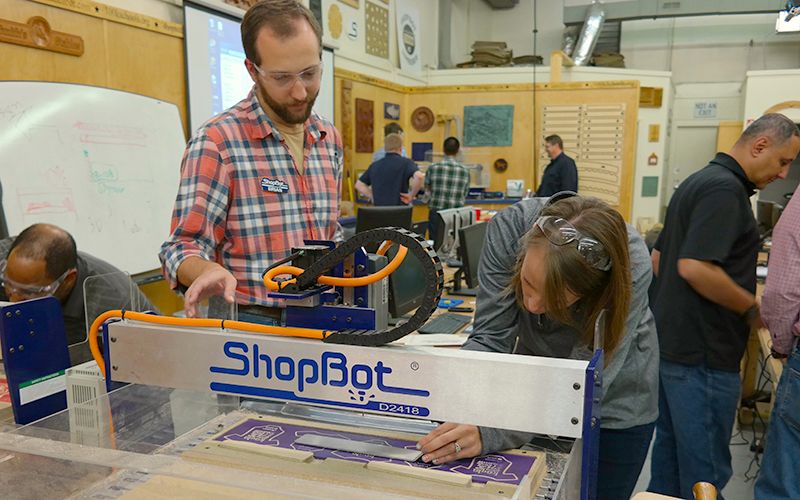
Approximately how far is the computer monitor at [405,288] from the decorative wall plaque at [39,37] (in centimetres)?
215

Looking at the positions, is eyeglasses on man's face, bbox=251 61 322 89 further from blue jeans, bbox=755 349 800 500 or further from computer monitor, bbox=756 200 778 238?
computer monitor, bbox=756 200 778 238

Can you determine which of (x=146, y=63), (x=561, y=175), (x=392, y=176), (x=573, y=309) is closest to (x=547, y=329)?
(x=573, y=309)

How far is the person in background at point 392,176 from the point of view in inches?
222

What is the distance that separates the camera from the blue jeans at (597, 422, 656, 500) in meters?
1.35

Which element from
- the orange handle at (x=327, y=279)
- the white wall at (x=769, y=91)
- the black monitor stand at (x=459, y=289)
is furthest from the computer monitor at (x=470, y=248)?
the white wall at (x=769, y=91)

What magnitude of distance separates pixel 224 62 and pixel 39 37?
4.35ft

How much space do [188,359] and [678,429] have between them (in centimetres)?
187

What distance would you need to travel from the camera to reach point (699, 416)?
207cm

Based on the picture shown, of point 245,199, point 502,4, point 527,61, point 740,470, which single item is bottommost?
point 740,470

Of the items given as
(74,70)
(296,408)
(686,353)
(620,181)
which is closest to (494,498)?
(296,408)

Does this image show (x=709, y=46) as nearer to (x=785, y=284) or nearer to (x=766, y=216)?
(x=766, y=216)

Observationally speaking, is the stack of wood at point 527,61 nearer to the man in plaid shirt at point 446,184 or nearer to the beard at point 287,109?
the man in plaid shirt at point 446,184

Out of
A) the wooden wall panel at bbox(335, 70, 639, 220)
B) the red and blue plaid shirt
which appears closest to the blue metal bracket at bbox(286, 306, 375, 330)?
the red and blue plaid shirt

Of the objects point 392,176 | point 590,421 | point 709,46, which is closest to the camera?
point 590,421
